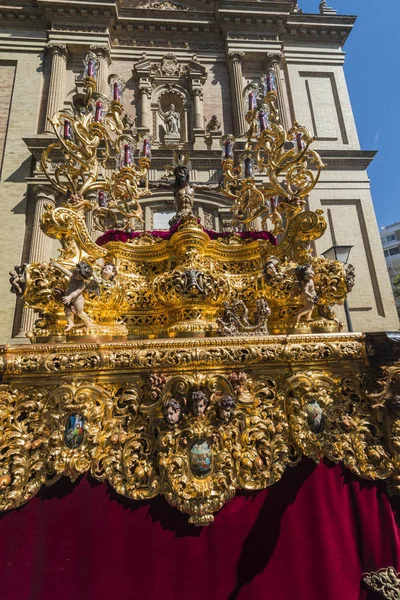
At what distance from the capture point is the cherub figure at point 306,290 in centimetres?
342

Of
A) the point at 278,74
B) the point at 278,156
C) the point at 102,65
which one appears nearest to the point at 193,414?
the point at 278,156

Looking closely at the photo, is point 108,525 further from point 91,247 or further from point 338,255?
point 338,255

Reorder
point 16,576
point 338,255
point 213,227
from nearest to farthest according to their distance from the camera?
point 16,576 → point 338,255 → point 213,227

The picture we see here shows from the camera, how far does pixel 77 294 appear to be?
3291 millimetres

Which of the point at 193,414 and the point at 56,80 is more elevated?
the point at 56,80

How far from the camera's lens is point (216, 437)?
2.62 m

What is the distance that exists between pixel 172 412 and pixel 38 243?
10.5 metres

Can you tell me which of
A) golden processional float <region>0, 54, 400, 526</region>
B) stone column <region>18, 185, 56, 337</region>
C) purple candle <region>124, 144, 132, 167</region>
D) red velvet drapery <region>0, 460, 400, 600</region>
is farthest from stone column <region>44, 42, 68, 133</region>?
red velvet drapery <region>0, 460, 400, 600</region>

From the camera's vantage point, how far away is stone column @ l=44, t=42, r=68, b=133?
13.1 metres

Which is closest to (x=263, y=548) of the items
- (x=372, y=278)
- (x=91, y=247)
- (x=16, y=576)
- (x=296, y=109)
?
(x=16, y=576)

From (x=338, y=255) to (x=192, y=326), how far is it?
5026 millimetres

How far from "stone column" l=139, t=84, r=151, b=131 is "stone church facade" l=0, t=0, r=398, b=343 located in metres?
0.05

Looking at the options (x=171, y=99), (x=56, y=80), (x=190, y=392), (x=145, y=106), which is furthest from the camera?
(x=171, y=99)

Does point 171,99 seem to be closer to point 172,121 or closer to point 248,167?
point 172,121
